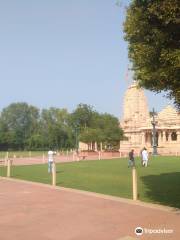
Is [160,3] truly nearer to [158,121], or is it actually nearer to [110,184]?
[110,184]

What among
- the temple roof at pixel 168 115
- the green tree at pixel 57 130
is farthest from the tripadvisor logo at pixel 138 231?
the green tree at pixel 57 130

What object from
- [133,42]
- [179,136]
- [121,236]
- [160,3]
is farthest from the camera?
[179,136]

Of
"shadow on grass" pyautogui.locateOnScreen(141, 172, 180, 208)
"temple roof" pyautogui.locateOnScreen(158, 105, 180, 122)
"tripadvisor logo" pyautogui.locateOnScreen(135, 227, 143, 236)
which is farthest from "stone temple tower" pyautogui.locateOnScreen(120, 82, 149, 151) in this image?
"tripadvisor logo" pyautogui.locateOnScreen(135, 227, 143, 236)

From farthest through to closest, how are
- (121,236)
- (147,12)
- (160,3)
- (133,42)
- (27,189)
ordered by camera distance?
(27,189) → (133,42) → (147,12) → (160,3) → (121,236)

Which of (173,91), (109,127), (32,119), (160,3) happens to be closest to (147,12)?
(160,3)

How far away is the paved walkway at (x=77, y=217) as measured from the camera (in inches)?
370

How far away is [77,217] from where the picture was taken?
11328mm

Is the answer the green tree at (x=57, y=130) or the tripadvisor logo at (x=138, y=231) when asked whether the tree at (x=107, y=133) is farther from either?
the tripadvisor logo at (x=138, y=231)

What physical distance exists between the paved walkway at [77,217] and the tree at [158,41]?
3688 millimetres

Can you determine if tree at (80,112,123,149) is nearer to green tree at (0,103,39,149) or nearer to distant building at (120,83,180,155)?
distant building at (120,83,180,155)

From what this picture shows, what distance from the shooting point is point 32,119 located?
116125 mm

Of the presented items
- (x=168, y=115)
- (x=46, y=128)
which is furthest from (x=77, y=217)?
(x=46, y=128)

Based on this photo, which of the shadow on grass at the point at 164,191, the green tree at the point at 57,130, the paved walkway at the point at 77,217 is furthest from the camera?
the green tree at the point at 57,130

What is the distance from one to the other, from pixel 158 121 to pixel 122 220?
72.0 m
